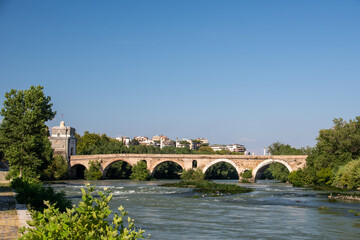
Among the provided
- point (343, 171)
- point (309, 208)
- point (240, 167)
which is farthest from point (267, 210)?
point (240, 167)

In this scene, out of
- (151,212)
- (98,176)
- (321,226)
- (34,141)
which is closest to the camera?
(321,226)

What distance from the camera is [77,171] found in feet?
227

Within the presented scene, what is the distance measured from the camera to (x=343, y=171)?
41.4 metres

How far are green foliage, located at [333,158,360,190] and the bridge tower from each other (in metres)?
41.2

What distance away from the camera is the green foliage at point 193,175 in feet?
184

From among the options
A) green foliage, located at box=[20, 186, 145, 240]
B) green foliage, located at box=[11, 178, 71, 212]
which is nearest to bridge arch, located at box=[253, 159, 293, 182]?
green foliage, located at box=[11, 178, 71, 212]

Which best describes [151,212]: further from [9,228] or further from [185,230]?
[9,228]

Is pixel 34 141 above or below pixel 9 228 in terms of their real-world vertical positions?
above

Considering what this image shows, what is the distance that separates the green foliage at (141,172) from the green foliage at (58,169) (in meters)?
10.3

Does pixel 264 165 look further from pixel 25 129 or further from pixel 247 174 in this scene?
pixel 25 129

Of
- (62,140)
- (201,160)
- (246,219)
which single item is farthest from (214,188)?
(62,140)

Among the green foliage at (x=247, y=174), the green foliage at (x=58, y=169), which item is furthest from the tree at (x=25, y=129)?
the green foliage at (x=247, y=174)

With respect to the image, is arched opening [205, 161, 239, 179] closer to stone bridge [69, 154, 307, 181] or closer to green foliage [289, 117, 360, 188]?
stone bridge [69, 154, 307, 181]

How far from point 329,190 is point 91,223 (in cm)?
3638
